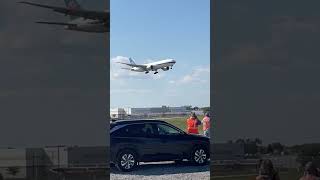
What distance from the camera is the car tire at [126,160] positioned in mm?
6977

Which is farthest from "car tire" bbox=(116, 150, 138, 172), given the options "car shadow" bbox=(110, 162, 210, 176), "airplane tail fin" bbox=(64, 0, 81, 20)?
"airplane tail fin" bbox=(64, 0, 81, 20)

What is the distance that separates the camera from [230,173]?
6938mm

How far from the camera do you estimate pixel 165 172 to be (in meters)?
7.25

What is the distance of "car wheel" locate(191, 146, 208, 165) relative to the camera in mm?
7696

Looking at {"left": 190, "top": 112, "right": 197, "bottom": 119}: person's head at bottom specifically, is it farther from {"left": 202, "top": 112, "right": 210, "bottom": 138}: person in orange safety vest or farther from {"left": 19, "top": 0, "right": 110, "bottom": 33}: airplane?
{"left": 19, "top": 0, "right": 110, "bottom": 33}: airplane

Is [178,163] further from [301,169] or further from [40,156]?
[40,156]

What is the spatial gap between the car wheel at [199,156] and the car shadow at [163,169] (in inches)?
3.0

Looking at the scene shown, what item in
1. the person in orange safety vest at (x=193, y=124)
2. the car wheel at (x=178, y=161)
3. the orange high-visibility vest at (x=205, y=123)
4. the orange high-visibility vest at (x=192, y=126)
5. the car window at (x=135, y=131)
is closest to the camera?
the car window at (x=135, y=131)

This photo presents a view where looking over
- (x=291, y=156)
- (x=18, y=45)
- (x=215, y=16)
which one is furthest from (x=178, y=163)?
(x=18, y=45)

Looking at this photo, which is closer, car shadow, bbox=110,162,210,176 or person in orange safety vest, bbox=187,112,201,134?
car shadow, bbox=110,162,210,176

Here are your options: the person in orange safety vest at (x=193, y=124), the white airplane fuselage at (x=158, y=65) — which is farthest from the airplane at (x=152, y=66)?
the person in orange safety vest at (x=193, y=124)

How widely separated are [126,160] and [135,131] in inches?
20.6

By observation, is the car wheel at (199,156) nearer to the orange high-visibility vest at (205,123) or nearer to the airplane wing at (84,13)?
the orange high-visibility vest at (205,123)

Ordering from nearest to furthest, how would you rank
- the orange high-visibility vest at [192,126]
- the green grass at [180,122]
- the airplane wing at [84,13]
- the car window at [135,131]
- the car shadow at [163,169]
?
the airplane wing at [84,13], the car shadow at [163,169], the car window at [135,131], the green grass at [180,122], the orange high-visibility vest at [192,126]
